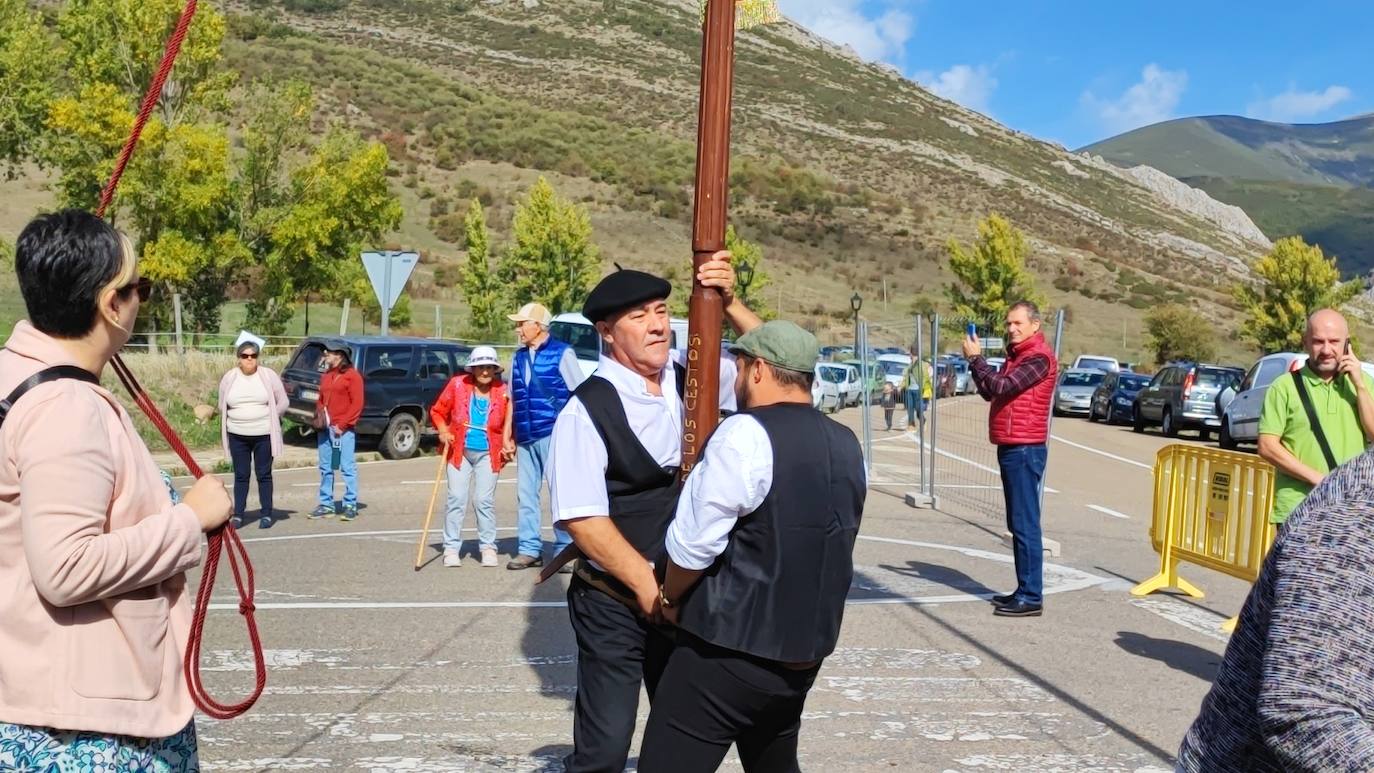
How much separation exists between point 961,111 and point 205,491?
128 meters

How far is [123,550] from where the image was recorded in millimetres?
2695

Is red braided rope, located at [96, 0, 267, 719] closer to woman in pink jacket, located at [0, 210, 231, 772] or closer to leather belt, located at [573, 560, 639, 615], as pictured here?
woman in pink jacket, located at [0, 210, 231, 772]

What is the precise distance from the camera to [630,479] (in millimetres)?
4344

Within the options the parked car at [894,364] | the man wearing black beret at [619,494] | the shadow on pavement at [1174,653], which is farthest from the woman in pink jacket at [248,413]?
the parked car at [894,364]

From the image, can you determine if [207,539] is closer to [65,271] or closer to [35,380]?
[35,380]

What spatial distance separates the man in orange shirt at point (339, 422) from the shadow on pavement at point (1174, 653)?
835cm

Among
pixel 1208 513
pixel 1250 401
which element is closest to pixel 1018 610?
pixel 1208 513

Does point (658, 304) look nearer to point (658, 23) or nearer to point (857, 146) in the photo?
point (857, 146)

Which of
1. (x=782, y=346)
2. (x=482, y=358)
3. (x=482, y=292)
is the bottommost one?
(x=482, y=358)

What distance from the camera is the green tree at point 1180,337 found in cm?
6794

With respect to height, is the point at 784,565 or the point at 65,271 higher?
the point at 65,271

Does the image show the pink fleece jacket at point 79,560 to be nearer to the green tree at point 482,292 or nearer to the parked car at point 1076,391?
the green tree at point 482,292

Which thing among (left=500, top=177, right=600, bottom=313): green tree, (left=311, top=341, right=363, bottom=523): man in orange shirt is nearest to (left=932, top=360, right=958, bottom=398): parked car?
(left=500, top=177, right=600, bottom=313): green tree

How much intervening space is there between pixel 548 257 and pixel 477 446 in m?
33.9
